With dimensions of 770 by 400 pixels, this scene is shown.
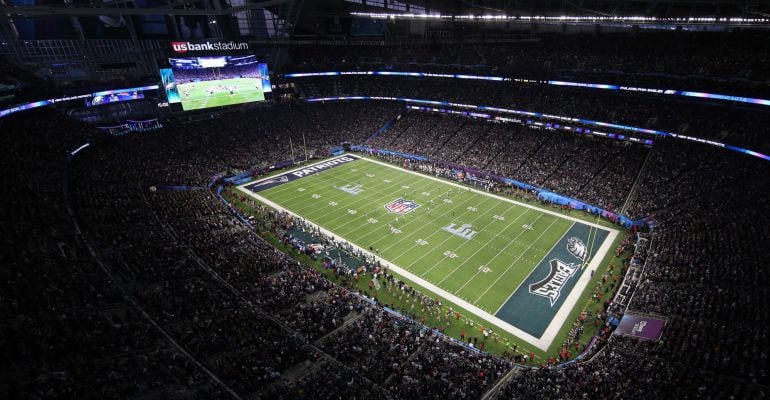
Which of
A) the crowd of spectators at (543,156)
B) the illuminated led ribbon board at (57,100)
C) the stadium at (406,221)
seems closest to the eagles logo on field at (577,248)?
the stadium at (406,221)

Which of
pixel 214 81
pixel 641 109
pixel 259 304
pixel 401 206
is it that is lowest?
pixel 401 206

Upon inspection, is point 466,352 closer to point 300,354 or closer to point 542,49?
point 300,354

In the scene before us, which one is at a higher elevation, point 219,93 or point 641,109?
point 219,93

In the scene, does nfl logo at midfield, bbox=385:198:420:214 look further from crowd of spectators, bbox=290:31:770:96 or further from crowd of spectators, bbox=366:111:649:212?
crowd of spectators, bbox=290:31:770:96

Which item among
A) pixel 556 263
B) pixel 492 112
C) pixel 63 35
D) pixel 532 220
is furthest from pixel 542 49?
pixel 63 35

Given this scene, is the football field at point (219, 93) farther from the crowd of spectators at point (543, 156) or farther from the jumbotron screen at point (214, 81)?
the crowd of spectators at point (543, 156)

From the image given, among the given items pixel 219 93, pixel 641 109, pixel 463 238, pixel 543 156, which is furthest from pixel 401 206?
pixel 219 93

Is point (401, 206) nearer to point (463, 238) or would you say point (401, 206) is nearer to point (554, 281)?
point (463, 238)

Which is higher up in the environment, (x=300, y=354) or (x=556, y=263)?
(x=300, y=354)
